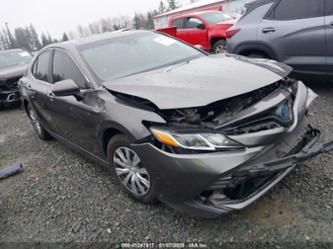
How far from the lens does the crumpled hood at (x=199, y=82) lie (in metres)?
2.12

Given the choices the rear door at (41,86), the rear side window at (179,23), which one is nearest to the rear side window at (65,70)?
the rear door at (41,86)

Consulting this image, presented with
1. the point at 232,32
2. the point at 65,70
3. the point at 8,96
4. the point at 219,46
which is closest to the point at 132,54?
the point at 65,70

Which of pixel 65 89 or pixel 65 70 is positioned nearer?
pixel 65 89

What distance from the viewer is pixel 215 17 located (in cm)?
913

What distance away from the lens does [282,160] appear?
205cm

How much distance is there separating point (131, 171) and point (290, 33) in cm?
337

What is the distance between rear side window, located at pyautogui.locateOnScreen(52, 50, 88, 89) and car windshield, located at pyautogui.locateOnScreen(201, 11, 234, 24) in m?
6.49

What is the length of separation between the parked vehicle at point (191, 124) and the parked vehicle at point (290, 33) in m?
1.75

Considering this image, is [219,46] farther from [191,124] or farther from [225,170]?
[225,170]

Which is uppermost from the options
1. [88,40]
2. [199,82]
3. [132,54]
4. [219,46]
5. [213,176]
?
[88,40]

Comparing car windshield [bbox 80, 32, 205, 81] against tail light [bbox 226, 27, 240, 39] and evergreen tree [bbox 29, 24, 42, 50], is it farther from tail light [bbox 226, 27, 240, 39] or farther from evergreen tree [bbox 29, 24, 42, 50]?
evergreen tree [bbox 29, 24, 42, 50]

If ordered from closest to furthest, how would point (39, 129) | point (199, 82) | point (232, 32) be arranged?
point (199, 82)
point (39, 129)
point (232, 32)

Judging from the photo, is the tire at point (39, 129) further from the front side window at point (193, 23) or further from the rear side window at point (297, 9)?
the front side window at point (193, 23)

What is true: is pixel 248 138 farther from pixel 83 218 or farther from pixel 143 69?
pixel 83 218
